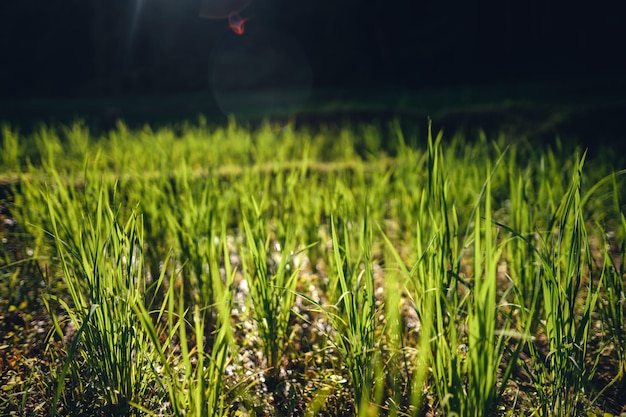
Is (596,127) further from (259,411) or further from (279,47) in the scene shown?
(279,47)

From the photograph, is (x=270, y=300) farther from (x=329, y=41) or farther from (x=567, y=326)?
(x=329, y=41)

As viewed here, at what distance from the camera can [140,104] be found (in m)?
10.4

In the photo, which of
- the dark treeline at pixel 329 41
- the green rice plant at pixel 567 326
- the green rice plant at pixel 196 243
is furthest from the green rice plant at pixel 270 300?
Result: the dark treeline at pixel 329 41

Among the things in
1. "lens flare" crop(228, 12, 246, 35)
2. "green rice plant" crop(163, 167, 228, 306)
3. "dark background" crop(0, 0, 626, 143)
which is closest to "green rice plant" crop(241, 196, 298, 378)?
"green rice plant" crop(163, 167, 228, 306)

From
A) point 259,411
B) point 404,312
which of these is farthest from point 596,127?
point 259,411

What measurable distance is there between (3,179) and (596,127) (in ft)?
17.0

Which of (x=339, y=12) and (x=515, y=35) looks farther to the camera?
(x=339, y=12)

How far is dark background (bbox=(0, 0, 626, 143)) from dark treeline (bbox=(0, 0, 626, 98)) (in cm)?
3

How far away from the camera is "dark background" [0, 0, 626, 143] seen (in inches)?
377

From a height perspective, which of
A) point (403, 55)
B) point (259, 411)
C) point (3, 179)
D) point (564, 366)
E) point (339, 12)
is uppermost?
point (339, 12)

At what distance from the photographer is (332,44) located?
37.8 ft

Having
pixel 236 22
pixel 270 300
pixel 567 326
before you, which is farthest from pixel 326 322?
pixel 236 22

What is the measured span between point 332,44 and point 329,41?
146mm

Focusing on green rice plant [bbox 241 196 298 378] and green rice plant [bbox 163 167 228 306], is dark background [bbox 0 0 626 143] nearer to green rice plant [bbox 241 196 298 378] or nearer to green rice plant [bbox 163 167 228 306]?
green rice plant [bbox 163 167 228 306]
